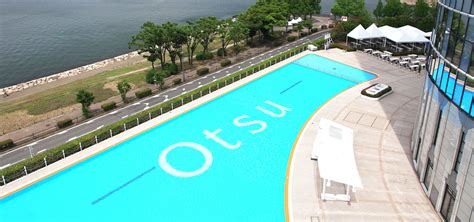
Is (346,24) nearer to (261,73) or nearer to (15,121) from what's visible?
(261,73)

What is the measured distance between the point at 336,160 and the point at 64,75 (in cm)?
5456

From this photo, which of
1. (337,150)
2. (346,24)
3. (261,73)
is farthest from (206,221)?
(346,24)

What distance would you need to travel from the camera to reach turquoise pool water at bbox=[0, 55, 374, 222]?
83.9 ft

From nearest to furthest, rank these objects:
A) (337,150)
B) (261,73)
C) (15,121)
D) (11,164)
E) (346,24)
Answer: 1. (337,150)
2. (11,164)
3. (15,121)
4. (261,73)
5. (346,24)

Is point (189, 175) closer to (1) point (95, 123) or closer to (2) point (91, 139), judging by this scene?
(2) point (91, 139)

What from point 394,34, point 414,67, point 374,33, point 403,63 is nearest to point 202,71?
point 403,63

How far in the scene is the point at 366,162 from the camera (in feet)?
98.1

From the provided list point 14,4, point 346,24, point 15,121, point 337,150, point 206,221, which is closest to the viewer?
point 206,221

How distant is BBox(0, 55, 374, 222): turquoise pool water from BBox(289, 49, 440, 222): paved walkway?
59.2 inches

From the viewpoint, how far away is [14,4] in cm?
12900

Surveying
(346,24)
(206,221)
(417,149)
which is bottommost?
(206,221)

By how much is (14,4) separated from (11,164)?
4709 inches

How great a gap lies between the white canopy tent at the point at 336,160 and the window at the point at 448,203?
16.7ft

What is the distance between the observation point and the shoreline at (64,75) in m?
59.6
